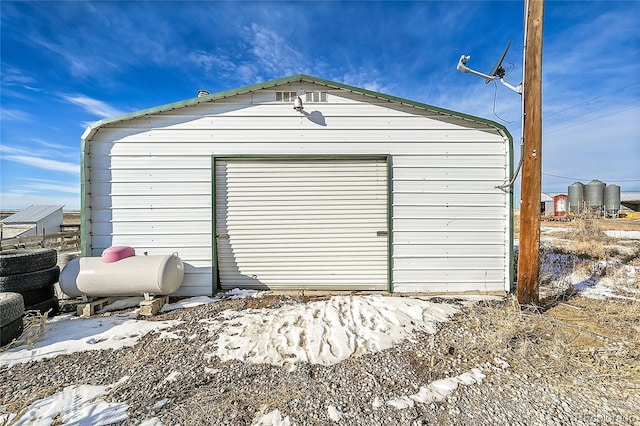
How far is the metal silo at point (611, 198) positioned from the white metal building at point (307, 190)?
31026mm

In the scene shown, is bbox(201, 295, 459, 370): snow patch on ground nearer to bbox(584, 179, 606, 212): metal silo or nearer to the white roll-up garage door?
the white roll-up garage door

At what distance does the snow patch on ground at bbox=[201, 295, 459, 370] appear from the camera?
10.6ft

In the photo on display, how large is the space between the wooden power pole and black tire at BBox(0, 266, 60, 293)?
7.35 m

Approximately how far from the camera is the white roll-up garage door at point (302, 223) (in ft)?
18.2

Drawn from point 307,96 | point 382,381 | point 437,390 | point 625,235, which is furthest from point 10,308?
point 625,235

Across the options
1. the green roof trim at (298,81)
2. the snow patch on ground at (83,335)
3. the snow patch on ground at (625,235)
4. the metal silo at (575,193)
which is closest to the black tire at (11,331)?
the snow patch on ground at (83,335)

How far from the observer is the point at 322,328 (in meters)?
3.75

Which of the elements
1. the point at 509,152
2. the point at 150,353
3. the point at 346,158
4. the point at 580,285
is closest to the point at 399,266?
the point at 346,158

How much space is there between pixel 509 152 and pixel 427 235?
2160 mm

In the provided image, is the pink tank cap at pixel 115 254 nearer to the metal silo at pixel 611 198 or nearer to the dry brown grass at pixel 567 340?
the dry brown grass at pixel 567 340

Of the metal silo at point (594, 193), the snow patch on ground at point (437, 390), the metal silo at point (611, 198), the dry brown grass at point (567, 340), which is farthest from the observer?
the metal silo at point (594, 193)

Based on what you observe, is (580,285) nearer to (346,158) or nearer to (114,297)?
(346,158)

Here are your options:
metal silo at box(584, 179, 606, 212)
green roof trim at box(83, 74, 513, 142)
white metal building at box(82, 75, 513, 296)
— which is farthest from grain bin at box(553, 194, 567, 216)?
green roof trim at box(83, 74, 513, 142)

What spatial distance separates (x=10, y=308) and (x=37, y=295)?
48.7 inches
